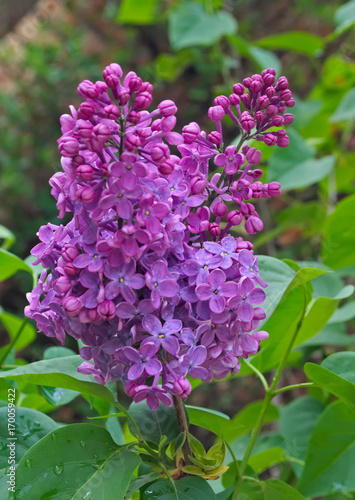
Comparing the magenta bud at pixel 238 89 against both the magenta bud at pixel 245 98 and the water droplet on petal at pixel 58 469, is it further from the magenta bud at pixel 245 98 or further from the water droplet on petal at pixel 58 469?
the water droplet on petal at pixel 58 469

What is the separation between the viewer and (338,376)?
445 millimetres

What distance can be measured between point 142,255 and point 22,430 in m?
0.19

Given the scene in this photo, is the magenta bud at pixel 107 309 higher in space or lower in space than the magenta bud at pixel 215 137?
lower

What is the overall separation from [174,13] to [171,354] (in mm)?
1122

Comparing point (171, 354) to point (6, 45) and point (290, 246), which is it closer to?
point (290, 246)

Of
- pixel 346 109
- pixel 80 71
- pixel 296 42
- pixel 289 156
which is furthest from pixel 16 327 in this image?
pixel 80 71

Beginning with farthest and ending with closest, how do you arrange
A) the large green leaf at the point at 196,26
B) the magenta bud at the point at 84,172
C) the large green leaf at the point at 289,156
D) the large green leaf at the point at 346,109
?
1. the large green leaf at the point at 196,26
2. the large green leaf at the point at 346,109
3. the large green leaf at the point at 289,156
4. the magenta bud at the point at 84,172

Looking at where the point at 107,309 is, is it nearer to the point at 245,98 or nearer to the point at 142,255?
the point at 142,255

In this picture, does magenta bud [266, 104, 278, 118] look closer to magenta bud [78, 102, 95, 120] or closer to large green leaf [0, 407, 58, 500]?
magenta bud [78, 102, 95, 120]

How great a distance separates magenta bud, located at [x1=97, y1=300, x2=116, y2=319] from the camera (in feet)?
1.17

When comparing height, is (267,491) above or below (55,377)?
below

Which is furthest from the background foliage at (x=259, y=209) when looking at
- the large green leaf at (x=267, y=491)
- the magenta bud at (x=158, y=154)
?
the magenta bud at (x=158, y=154)

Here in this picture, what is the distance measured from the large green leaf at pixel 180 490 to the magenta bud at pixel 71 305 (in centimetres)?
15

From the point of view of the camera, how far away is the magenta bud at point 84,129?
1.15 ft
